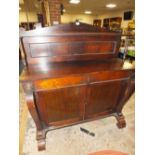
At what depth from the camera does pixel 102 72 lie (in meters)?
1.38

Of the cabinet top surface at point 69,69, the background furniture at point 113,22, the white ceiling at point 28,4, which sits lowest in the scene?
the cabinet top surface at point 69,69

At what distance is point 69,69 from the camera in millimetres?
1399

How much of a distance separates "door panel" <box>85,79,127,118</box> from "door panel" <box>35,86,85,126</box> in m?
0.10

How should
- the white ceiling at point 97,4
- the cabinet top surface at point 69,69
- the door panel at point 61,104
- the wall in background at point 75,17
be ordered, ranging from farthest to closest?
the wall in background at point 75,17, the white ceiling at point 97,4, the door panel at point 61,104, the cabinet top surface at point 69,69

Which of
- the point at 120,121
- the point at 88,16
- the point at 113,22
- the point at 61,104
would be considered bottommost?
the point at 120,121

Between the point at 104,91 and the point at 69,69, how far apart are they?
0.45 metres

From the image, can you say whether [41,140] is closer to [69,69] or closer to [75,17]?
[69,69]

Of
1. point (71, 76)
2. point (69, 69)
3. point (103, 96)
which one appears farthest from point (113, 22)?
point (71, 76)

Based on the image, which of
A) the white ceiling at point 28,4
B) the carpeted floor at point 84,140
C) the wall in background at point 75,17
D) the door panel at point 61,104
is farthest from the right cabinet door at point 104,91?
the wall in background at point 75,17

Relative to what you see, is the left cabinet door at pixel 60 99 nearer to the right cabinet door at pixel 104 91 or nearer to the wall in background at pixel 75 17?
the right cabinet door at pixel 104 91

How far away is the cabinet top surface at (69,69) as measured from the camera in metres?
1.23
